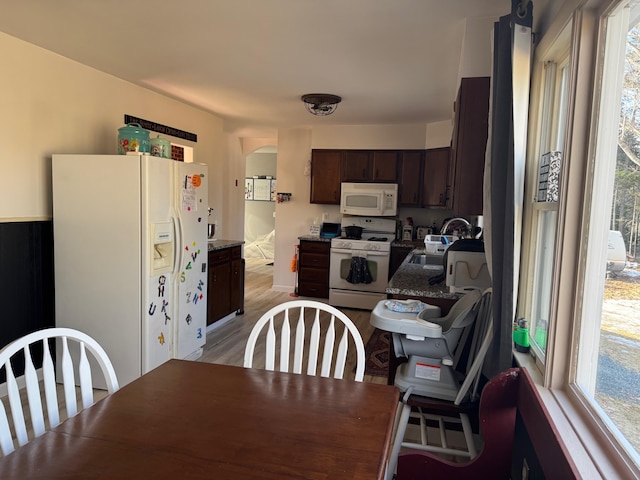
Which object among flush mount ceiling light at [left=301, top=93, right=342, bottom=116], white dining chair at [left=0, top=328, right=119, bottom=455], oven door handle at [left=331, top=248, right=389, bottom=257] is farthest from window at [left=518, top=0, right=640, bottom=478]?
oven door handle at [left=331, top=248, right=389, bottom=257]

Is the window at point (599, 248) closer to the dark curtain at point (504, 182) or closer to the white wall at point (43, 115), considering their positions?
the dark curtain at point (504, 182)

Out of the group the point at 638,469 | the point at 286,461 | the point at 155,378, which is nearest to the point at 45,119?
the point at 155,378

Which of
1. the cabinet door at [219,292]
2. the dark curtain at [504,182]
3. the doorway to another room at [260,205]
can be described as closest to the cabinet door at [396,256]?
the cabinet door at [219,292]

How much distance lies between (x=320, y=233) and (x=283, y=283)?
3.35 ft

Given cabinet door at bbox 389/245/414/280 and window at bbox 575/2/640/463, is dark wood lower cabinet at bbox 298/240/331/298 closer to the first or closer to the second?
cabinet door at bbox 389/245/414/280

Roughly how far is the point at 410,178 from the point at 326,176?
3.75ft

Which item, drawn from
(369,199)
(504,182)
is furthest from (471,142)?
(369,199)

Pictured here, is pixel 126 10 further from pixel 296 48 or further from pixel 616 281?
pixel 616 281

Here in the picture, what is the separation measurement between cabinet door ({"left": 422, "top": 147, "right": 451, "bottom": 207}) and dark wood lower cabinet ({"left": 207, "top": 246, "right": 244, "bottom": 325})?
8.05ft

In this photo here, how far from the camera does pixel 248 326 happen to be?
4.59 metres

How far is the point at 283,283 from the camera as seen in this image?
6348 mm

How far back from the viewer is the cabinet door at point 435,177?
5.15m

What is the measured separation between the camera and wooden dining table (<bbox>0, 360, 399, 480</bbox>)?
39.0 inches

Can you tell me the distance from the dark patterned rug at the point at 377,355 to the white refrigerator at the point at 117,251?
1695 mm
